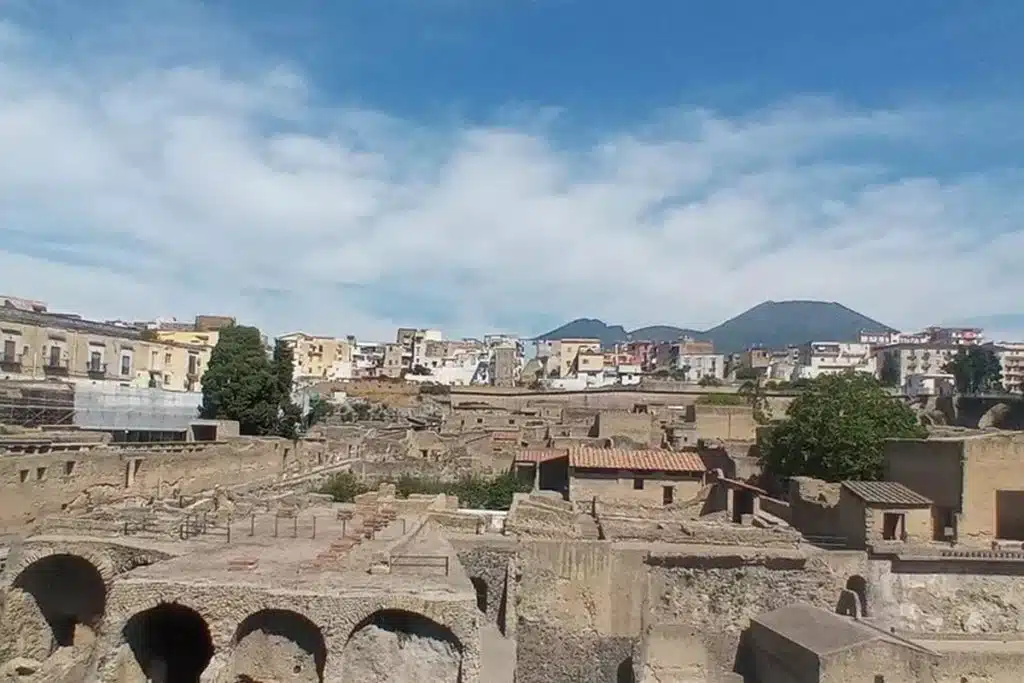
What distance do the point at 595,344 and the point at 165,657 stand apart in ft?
350

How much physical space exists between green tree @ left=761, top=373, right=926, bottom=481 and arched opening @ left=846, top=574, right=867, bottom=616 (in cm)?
726

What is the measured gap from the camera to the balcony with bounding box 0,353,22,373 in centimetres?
3475

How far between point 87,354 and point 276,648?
32788mm

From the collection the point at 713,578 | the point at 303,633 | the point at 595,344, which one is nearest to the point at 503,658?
the point at 303,633

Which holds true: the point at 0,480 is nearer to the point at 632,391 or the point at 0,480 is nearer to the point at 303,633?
the point at 303,633

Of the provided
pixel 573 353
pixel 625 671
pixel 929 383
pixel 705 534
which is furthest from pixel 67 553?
pixel 929 383

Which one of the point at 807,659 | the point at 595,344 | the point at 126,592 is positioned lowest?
the point at 807,659

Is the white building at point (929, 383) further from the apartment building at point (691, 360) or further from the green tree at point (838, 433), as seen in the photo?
the green tree at point (838, 433)

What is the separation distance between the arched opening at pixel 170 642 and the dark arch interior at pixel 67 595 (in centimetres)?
224

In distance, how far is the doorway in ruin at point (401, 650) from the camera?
11.1 metres

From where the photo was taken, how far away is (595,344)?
4641 inches

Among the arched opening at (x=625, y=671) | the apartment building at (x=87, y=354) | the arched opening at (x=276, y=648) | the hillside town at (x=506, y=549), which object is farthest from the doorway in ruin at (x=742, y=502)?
the apartment building at (x=87, y=354)

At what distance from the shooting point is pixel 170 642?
1241 centimetres

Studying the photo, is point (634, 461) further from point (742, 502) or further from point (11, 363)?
point (11, 363)
